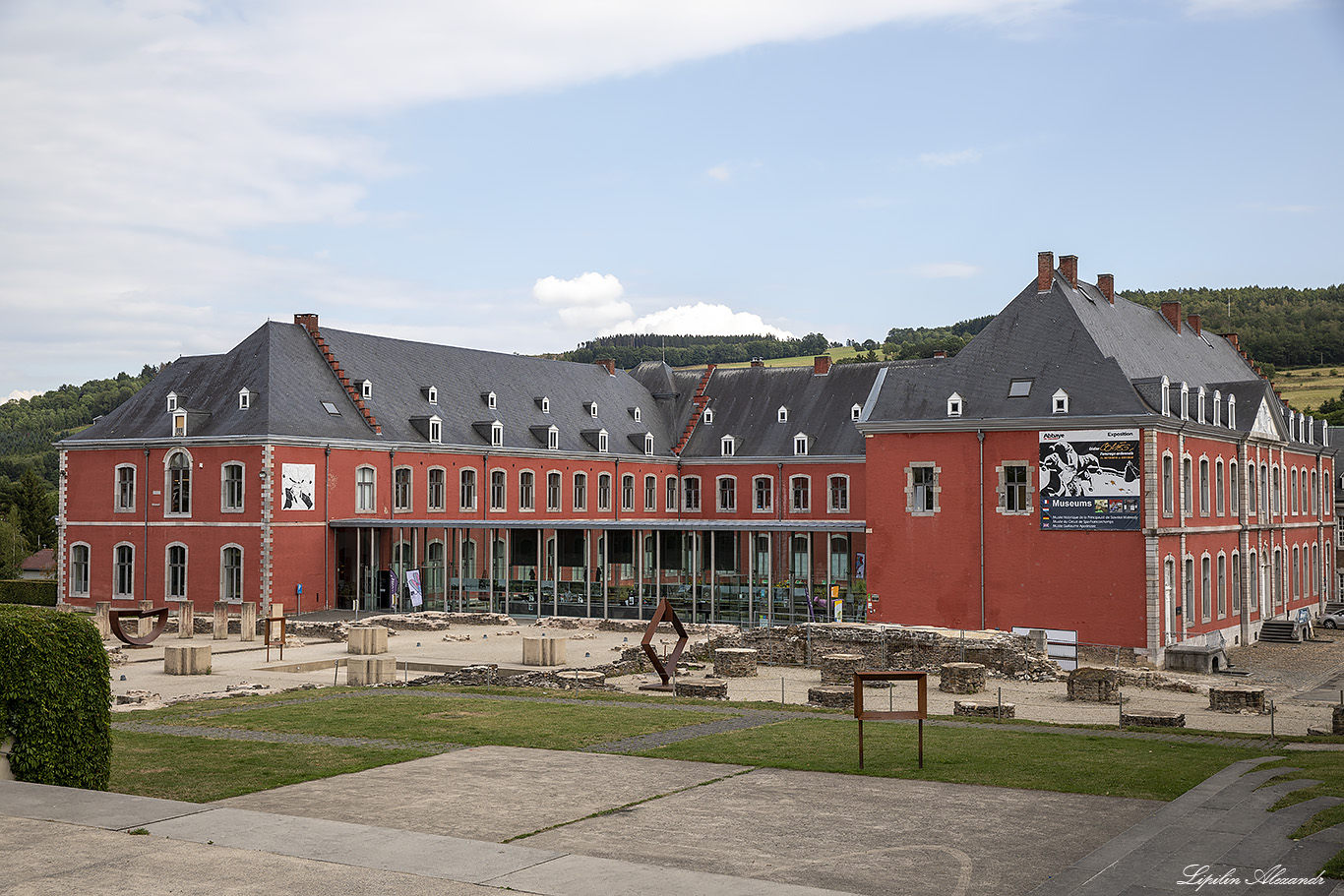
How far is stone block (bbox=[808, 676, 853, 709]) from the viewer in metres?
23.3

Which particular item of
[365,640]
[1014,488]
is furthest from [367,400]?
[1014,488]

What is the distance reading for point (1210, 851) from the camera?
10.7 metres

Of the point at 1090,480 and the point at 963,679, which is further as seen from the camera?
the point at 1090,480

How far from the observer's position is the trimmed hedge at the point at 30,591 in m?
55.0

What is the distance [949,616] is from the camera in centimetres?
4066

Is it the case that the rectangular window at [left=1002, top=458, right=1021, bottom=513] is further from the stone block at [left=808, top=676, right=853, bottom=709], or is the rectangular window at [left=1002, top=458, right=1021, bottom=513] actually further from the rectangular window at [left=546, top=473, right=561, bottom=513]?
the rectangular window at [left=546, top=473, right=561, bottom=513]

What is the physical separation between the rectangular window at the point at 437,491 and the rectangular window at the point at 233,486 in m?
8.87

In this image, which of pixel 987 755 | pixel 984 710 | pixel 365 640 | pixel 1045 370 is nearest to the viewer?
pixel 987 755

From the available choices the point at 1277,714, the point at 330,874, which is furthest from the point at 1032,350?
the point at 330,874

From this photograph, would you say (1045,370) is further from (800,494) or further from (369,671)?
(369,671)

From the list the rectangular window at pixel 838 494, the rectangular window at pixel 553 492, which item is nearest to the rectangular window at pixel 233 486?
the rectangular window at pixel 553 492

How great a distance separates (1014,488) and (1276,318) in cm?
9340

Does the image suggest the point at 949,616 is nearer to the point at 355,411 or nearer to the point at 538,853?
the point at 355,411

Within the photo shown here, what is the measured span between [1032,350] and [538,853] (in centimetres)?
3460
